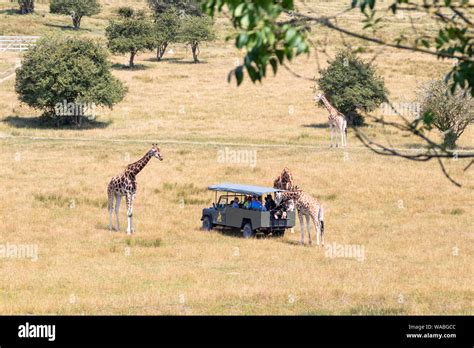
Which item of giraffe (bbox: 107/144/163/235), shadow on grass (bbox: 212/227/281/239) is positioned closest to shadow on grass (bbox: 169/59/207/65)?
giraffe (bbox: 107/144/163/235)

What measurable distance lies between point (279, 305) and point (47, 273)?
23.0ft

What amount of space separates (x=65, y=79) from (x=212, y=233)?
1387 inches

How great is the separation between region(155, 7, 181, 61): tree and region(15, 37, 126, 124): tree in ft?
90.0

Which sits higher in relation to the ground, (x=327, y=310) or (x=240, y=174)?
(x=327, y=310)

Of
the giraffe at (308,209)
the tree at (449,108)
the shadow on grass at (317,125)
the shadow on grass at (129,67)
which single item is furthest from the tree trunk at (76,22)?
the giraffe at (308,209)

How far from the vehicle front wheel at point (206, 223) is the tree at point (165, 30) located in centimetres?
6404

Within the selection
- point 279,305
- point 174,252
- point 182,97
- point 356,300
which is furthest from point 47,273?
point 182,97

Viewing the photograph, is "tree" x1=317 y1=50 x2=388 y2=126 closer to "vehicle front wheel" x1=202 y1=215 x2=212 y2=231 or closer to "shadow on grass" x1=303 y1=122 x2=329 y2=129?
"shadow on grass" x1=303 y1=122 x2=329 y2=129

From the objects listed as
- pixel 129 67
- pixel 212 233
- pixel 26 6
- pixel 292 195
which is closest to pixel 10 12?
pixel 26 6

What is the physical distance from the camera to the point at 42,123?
203ft

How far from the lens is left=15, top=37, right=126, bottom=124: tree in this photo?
61406 mm
